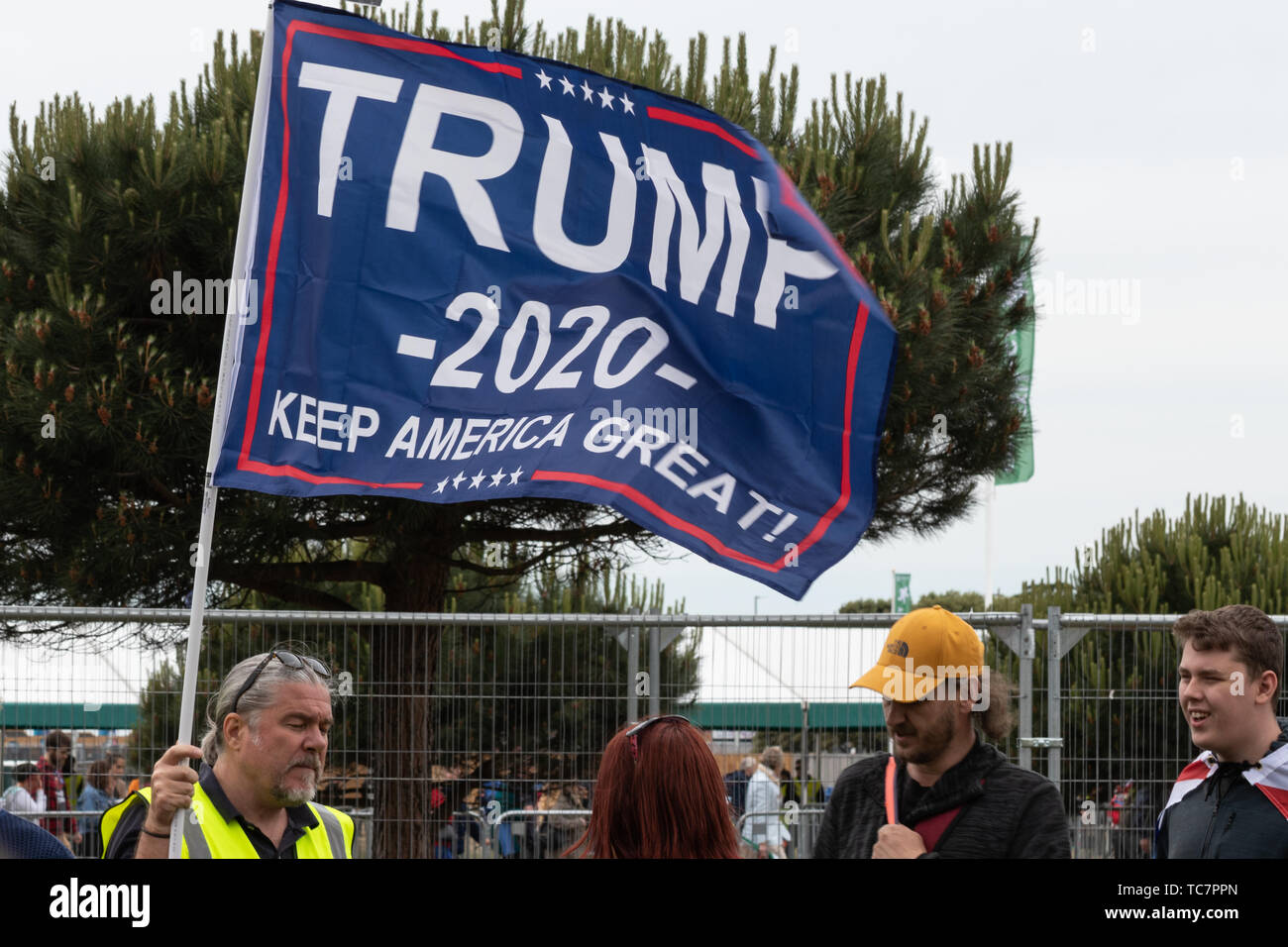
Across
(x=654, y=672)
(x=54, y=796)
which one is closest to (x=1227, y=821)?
(x=654, y=672)

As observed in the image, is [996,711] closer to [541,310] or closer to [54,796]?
[541,310]

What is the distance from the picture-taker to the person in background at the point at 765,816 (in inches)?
291

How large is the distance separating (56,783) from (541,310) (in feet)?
14.1

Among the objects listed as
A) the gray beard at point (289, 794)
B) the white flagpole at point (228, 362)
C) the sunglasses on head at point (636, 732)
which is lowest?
the gray beard at point (289, 794)

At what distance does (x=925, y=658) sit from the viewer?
3.75 m

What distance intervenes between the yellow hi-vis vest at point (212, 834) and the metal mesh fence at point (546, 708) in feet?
10.1

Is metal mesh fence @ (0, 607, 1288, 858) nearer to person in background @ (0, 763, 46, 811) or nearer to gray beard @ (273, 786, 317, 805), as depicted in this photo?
person in background @ (0, 763, 46, 811)

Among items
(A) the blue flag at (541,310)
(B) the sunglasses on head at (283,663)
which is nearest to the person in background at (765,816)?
(A) the blue flag at (541,310)

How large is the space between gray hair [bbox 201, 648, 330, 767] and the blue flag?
55 cm

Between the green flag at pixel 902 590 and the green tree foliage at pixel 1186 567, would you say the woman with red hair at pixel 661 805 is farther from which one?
the green flag at pixel 902 590

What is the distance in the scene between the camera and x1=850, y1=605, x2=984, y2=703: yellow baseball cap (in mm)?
3717

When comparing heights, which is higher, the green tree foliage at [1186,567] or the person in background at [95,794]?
the green tree foliage at [1186,567]
